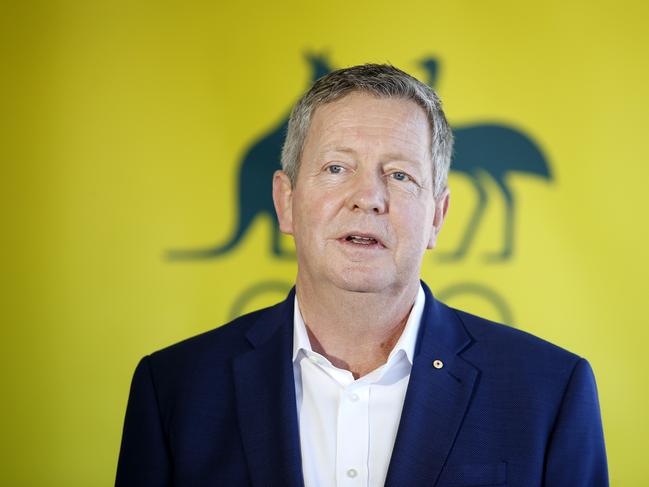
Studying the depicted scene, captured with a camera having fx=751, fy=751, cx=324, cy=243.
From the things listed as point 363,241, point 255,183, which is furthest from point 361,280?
point 255,183

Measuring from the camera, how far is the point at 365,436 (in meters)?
1.39

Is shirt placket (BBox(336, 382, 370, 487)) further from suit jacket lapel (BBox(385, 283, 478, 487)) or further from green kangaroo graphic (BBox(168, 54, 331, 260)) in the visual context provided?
green kangaroo graphic (BBox(168, 54, 331, 260))

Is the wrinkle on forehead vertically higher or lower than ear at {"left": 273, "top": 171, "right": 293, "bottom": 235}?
higher

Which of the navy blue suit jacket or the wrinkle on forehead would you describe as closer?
the navy blue suit jacket

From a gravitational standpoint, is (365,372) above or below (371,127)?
below

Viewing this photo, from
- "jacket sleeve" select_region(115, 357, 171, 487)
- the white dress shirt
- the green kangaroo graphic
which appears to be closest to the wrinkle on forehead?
the white dress shirt

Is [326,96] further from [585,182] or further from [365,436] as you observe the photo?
[585,182]

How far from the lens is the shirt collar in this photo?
1.46 m

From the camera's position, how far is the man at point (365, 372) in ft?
4.48

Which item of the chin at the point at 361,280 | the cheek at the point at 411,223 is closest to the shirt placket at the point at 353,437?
the chin at the point at 361,280

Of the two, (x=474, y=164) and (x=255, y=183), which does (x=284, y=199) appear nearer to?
(x=255, y=183)

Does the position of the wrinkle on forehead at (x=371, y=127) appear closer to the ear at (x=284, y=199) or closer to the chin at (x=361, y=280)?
the ear at (x=284, y=199)

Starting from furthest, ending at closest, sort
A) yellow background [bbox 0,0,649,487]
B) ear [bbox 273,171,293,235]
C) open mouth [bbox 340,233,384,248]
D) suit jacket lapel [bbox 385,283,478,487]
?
yellow background [bbox 0,0,649,487] < ear [bbox 273,171,293,235] < open mouth [bbox 340,233,384,248] < suit jacket lapel [bbox 385,283,478,487]

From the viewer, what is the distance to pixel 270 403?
4.72 feet
